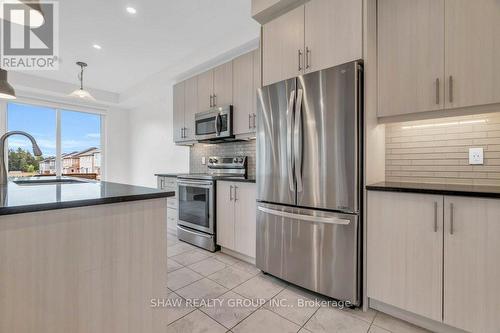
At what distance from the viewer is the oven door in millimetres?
3117

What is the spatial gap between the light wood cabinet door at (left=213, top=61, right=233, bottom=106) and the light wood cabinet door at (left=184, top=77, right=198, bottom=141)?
1.64 feet

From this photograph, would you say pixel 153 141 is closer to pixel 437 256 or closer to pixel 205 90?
pixel 205 90

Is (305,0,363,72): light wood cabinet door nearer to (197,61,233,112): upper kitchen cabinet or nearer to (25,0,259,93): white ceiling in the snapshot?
(25,0,259,93): white ceiling

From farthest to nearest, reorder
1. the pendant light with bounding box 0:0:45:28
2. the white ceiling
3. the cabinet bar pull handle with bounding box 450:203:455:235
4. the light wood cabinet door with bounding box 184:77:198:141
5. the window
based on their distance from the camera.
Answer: the window
the light wood cabinet door with bounding box 184:77:198:141
the white ceiling
the cabinet bar pull handle with bounding box 450:203:455:235
the pendant light with bounding box 0:0:45:28

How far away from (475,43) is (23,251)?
270 centimetres

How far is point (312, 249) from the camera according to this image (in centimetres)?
199

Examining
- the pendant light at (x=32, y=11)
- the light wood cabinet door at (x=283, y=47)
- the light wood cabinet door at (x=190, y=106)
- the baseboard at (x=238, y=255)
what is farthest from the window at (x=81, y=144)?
the pendant light at (x=32, y=11)

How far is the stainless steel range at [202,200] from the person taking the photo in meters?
3.11

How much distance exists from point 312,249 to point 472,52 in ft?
5.81

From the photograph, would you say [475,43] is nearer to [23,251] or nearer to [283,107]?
[283,107]

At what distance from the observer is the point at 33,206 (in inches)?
37.0

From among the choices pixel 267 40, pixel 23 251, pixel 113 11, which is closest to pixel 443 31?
pixel 267 40

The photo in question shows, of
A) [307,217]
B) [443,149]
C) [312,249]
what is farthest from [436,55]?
[312,249]

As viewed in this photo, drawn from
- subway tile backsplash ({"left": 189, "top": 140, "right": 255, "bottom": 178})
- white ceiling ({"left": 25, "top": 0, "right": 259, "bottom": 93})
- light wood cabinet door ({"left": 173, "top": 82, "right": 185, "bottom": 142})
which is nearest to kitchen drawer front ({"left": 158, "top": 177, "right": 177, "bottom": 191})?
subway tile backsplash ({"left": 189, "top": 140, "right": 255, "bottom": 178})
